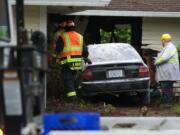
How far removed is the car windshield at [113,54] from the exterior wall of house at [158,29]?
512 centimetres

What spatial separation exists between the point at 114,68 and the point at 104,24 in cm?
685

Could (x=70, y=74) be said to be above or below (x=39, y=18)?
below

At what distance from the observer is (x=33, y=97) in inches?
160

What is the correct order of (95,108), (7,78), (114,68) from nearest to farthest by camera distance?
(7,78), (95,108), (114,68)

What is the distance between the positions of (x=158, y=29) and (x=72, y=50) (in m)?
7.96

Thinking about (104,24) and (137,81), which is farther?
(104,24)

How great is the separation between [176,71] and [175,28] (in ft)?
18.7

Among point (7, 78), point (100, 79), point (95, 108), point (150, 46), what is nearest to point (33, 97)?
point (7, 78)

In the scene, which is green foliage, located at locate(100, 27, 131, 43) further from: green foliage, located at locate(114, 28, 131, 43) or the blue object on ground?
the blue object on ground

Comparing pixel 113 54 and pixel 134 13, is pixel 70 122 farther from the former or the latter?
pixel 134 13

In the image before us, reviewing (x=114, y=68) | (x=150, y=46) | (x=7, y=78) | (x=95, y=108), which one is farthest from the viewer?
(x=150, y=46)

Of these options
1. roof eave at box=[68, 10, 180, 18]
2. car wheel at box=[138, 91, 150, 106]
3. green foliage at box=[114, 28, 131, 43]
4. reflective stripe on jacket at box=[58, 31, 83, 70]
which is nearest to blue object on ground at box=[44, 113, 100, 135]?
reflective stripe on jacket at box=[58, 31, 83, 70]

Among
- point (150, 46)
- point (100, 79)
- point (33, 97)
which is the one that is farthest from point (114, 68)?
point (33, 97)

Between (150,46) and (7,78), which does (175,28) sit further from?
(7,78)
